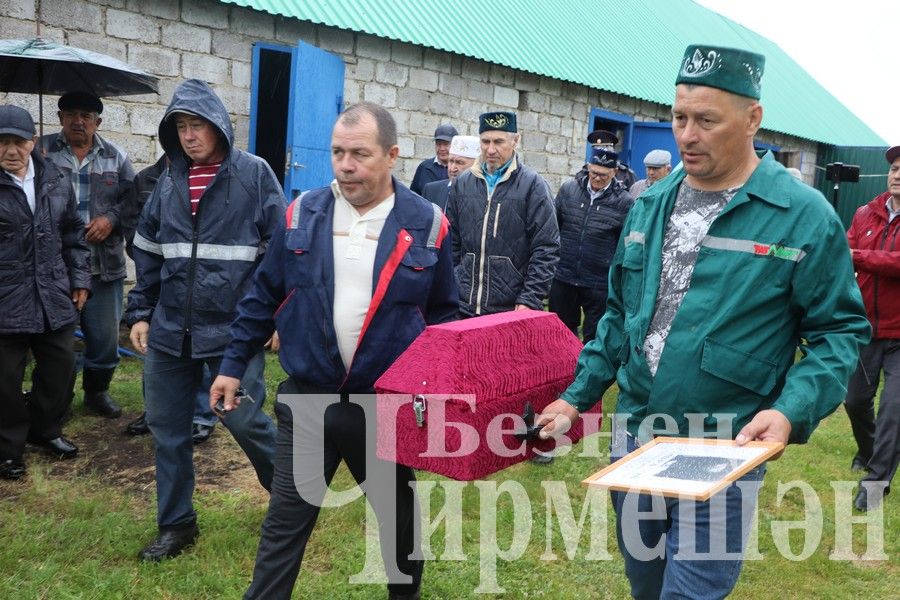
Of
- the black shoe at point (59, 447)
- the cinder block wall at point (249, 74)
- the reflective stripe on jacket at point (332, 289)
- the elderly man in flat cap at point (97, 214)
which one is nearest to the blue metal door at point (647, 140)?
the cinder block wall at point (249, 74)

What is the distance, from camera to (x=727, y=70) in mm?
2406

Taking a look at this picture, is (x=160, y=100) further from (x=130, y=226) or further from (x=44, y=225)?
(x=44, y=225)

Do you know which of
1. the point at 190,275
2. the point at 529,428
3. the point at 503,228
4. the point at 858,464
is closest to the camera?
the point at 529,428

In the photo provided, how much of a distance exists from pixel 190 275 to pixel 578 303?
4.19 m

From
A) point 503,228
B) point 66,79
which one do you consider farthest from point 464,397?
point 66,79

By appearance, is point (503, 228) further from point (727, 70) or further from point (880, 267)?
point (727, 70)

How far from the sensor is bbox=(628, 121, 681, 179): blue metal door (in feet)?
49.0

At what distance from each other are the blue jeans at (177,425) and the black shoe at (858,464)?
176 inches

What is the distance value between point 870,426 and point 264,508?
4.26 metres

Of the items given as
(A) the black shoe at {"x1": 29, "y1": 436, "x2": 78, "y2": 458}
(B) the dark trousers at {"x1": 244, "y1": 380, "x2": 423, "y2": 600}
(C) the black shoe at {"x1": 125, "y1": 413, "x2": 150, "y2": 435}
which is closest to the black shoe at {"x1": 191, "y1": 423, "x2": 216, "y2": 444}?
(C) the black shoe at {"x1": 125, "y1": 413, "x2": 150, "y2": 435}

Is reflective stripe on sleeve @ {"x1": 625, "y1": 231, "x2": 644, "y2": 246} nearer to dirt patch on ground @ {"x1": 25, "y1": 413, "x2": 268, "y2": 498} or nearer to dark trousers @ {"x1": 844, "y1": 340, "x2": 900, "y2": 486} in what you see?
dirt patch on ground @ {"x1": 25, "y1": 413, "x2": 268, "y2": 498}

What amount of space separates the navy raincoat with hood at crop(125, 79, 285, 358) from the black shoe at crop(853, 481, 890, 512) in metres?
4.13

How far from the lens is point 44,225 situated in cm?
529

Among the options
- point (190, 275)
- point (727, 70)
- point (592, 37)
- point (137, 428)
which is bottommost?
point (137, 428)
